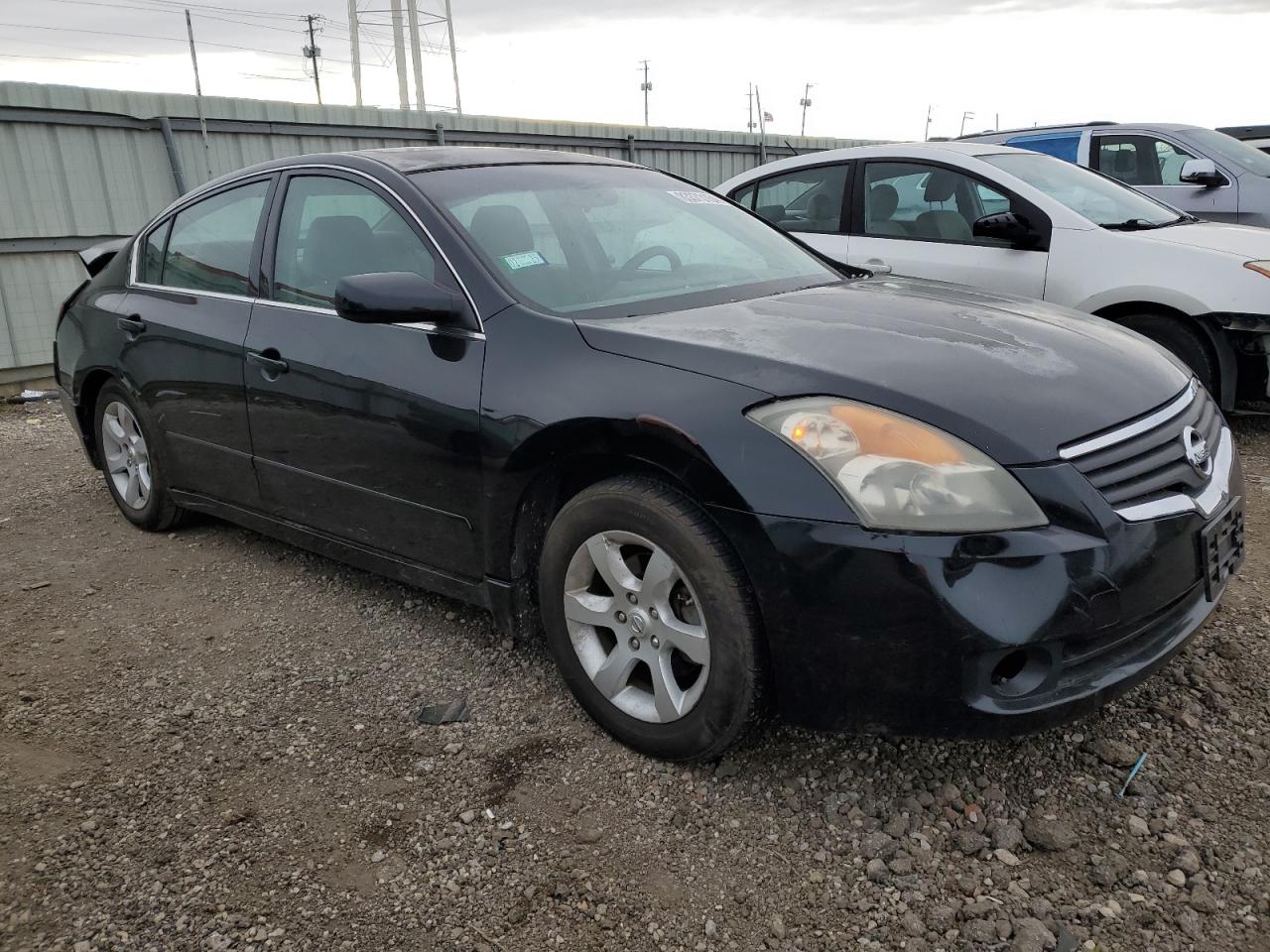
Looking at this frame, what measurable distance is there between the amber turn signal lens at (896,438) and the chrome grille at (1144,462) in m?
0.27

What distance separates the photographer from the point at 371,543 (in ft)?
Result: 10.5

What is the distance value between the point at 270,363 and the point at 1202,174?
7.51 meters

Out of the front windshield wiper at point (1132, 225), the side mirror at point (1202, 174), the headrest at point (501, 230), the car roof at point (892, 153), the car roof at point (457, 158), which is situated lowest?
the front windshield wiper at point (1132, 225)

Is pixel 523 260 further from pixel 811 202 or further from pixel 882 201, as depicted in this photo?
pixel 811 202

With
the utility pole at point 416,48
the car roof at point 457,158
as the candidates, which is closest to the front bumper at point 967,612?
the car roof at point 457,158

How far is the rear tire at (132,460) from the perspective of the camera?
165 inches

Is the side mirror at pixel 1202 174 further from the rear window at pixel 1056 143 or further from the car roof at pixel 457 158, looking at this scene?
the car roof at pixel 457 158

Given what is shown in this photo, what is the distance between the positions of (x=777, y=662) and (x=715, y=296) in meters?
1.25

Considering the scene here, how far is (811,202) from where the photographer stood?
6262 mm

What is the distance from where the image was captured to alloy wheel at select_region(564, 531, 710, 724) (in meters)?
2.39

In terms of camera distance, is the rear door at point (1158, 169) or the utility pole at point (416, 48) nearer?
the rear door at point (1158, 169)

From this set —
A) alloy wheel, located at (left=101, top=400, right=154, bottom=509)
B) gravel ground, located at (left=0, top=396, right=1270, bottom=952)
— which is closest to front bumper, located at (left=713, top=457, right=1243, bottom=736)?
gravel ground, located at (left=0, top=396, right=1270, bottom=952)

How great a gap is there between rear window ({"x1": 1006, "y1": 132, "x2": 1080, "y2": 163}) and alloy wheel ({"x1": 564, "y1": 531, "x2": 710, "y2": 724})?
24.4ft

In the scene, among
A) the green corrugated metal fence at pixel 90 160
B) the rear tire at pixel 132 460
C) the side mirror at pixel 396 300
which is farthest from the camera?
the green corrugated metal fence at pixel 90 160
